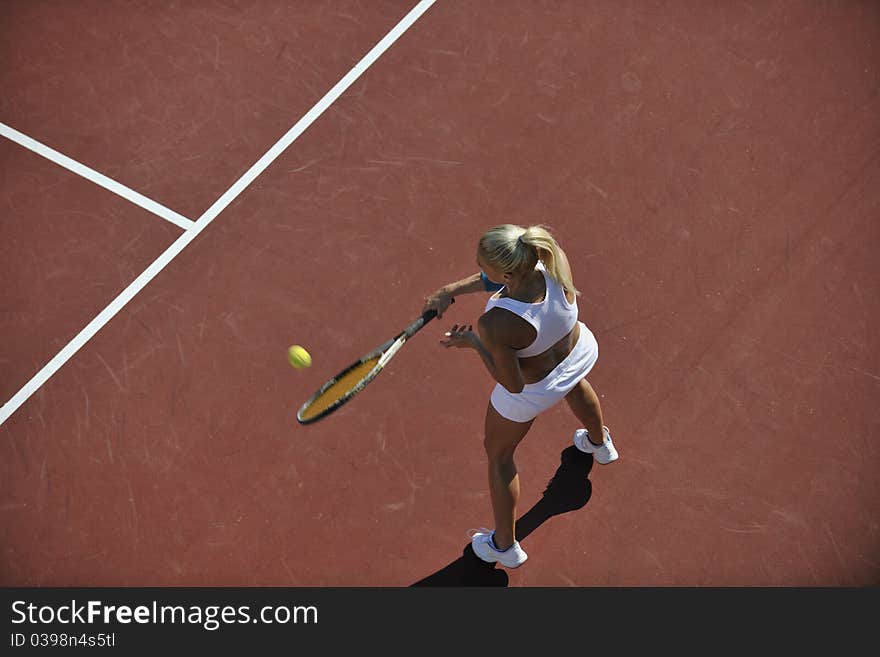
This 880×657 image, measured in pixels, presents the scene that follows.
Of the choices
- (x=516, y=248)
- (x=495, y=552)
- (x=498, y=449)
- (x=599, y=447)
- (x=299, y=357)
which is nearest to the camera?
(x=516, y=248)

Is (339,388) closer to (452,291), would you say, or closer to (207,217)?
(452,291)

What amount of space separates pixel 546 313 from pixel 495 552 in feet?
5.57

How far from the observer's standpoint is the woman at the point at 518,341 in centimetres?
452

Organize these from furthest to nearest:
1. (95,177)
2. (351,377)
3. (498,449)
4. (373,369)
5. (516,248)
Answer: (95,177)
(351,377)
(373,369)
(498,449)
(516,248)

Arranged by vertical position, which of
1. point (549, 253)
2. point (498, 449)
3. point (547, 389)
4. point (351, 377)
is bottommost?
point (498, 449)

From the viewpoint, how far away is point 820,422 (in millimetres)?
6098

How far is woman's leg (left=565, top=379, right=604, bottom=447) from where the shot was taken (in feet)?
17.8

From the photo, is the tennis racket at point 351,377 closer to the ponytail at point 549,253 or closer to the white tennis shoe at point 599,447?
the ponytail at point 549,253

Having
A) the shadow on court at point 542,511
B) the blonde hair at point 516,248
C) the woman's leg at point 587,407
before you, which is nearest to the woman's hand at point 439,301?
the blonde hair at point 516,248

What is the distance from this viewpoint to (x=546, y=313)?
4.62 meters

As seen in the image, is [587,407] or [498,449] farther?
[587,407]

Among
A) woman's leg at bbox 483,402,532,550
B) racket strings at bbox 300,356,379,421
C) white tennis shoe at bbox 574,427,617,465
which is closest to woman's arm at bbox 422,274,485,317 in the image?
racket strings at bbox 300,356,379,421

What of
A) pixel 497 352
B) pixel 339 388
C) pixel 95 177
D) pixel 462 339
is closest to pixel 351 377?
pixel 339 388

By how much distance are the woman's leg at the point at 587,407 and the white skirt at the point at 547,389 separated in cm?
34
